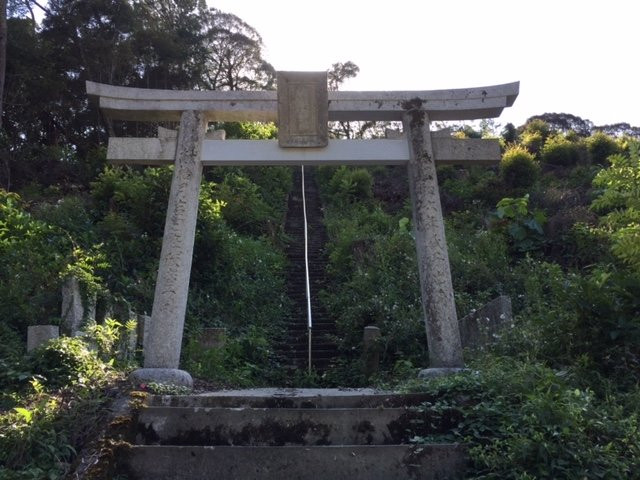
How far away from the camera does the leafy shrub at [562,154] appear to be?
22406 mm

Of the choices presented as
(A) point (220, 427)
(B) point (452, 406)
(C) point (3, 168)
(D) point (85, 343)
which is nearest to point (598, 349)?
(B) point (452, 406)

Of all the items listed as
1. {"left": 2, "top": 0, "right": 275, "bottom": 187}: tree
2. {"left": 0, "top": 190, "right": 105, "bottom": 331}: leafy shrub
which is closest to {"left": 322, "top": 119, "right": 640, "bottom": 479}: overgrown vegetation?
{"left": 0, "top": 190, "right": 105, "bottom": 331}: leafy shrub

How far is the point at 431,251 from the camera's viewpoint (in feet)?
30.0

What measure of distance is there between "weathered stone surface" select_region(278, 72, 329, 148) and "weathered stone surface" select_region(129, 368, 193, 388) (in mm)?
2987

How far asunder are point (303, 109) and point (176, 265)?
2.42 meters

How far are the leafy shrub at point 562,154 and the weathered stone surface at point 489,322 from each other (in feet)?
44.9

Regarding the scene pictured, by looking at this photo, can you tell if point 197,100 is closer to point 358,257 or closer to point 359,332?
point 359,332

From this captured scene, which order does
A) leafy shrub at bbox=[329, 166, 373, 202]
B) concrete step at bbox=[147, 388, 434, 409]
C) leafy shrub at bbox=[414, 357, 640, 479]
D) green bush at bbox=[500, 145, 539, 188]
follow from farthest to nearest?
1. leafy shrub at bbox=[329, 166, 373, 202]
2. green bush at bbox=[500, 145, 539, 188]
3. concrete step at bbox=[147, 388, 434, 409]
4. leafy shrub at bbox=[414, 357, 640, 479]

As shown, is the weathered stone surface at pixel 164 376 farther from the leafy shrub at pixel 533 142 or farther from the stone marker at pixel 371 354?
the leafy shrub at pixel 533 142

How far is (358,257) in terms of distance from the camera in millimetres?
16016

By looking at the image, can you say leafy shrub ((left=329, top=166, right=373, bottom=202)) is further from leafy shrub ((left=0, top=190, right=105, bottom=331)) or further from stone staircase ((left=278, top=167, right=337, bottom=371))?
leafy shrub ((left=0, top=190, right=105, bottom=331))

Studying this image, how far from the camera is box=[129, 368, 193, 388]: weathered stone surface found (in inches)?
313

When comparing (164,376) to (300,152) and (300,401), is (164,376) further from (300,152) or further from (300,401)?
(300,152)

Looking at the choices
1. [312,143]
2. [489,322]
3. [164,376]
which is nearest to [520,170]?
[489,322]
